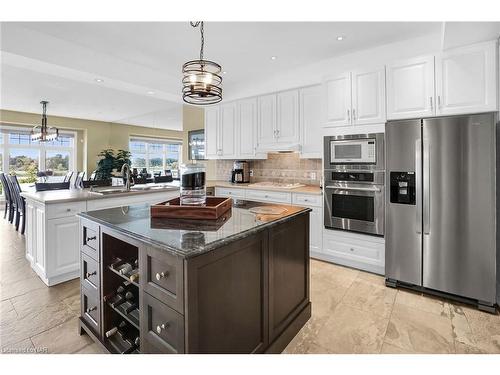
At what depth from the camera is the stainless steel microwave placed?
2887 mm

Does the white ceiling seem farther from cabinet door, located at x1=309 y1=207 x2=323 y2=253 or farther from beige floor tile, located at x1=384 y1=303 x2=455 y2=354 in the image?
beige floor tile, located at x1=384 y1=303 x2=455 y2=354

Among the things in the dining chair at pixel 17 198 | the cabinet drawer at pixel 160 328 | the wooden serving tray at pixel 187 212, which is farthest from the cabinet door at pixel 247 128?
the dining chair at pixel 17 198

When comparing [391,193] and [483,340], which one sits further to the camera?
[391,193]

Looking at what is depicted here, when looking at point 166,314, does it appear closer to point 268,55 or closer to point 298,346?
point 298,346

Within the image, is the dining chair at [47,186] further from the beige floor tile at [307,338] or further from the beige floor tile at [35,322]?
the beige floor tile at [307,338]

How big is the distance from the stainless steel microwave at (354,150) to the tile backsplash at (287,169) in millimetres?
772

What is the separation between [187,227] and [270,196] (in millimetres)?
2467

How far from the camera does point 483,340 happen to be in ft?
6.20

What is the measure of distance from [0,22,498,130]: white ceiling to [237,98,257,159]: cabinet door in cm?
37

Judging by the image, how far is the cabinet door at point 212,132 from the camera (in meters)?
4.87

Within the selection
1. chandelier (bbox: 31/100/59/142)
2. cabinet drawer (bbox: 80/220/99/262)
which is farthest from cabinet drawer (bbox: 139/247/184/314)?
chandelier (bbox: 31/100/59/142)

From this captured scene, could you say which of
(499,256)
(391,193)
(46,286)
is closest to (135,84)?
(46,286)

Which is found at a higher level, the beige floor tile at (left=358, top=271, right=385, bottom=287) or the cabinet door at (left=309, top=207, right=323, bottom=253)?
the cabinet door at (left=309, top=207, right=323, bottom=253)
